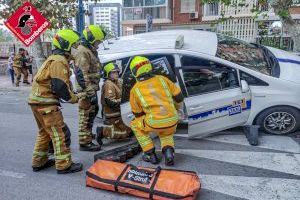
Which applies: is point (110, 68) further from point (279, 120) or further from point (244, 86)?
point (279, 120)

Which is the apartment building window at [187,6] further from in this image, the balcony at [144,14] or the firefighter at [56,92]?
the firefighter at [56,92]

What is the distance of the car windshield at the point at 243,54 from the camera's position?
4969mm

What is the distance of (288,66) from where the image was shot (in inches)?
205

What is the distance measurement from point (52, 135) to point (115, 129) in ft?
4.56

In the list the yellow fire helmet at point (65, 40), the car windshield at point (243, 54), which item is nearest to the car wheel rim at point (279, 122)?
the car windshield at point (243, 54)

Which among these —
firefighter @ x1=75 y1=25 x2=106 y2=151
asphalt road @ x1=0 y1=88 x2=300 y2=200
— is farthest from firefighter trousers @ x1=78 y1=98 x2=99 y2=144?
asphalt road @ x1=0 y1=88 x2=300 y2=200

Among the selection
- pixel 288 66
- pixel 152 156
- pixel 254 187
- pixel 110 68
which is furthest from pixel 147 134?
pixel 288 66

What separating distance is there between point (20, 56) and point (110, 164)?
10214mm

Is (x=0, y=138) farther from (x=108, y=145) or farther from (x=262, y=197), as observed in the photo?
(x=262, y=197)

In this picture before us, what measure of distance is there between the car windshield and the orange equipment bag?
7.08ft

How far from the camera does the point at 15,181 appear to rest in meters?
3.97

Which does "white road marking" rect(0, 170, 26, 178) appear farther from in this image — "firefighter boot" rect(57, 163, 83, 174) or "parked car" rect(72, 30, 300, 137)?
"parked car" rect(72, 30, 300, 137)

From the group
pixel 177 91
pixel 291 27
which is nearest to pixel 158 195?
pixel 177 91

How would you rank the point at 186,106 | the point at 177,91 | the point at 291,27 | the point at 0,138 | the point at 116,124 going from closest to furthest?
1. the point at 177,91
2. the point at 186,106
3. the point at 116,124
4. the point at 0,138
5. the point at 291,27
